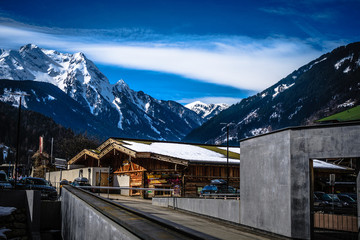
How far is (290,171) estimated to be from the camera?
17.1m

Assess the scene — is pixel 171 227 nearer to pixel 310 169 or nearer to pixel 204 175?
pixel 310 169

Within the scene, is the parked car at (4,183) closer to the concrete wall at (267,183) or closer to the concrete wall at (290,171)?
the concrete wall at (267,183)

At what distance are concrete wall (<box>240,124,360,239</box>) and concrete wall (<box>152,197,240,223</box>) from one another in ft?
7.02

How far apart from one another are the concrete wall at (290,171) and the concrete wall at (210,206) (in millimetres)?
2139

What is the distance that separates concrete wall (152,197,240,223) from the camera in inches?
867

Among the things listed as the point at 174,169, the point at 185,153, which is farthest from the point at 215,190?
the point at 185,153

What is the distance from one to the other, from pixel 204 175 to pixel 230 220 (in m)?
19.5

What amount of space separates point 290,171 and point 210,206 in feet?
28.8

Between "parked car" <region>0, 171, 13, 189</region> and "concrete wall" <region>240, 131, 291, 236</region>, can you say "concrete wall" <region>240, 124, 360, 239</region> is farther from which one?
"parked car" <region>0, 171, 13, 189</region>

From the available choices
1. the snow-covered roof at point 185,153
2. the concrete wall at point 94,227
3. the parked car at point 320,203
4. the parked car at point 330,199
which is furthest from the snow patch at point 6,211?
the parked car at point 330,199

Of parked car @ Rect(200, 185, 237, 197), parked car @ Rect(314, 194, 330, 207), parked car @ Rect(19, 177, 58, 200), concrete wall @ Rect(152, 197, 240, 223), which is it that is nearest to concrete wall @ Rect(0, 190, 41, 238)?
parked car @ Rect(19, 177, 58, 200)

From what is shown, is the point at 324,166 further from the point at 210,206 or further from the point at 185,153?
the point at 210,206

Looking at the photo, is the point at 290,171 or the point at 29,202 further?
the point at 29,202

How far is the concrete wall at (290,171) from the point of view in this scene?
1636cm
